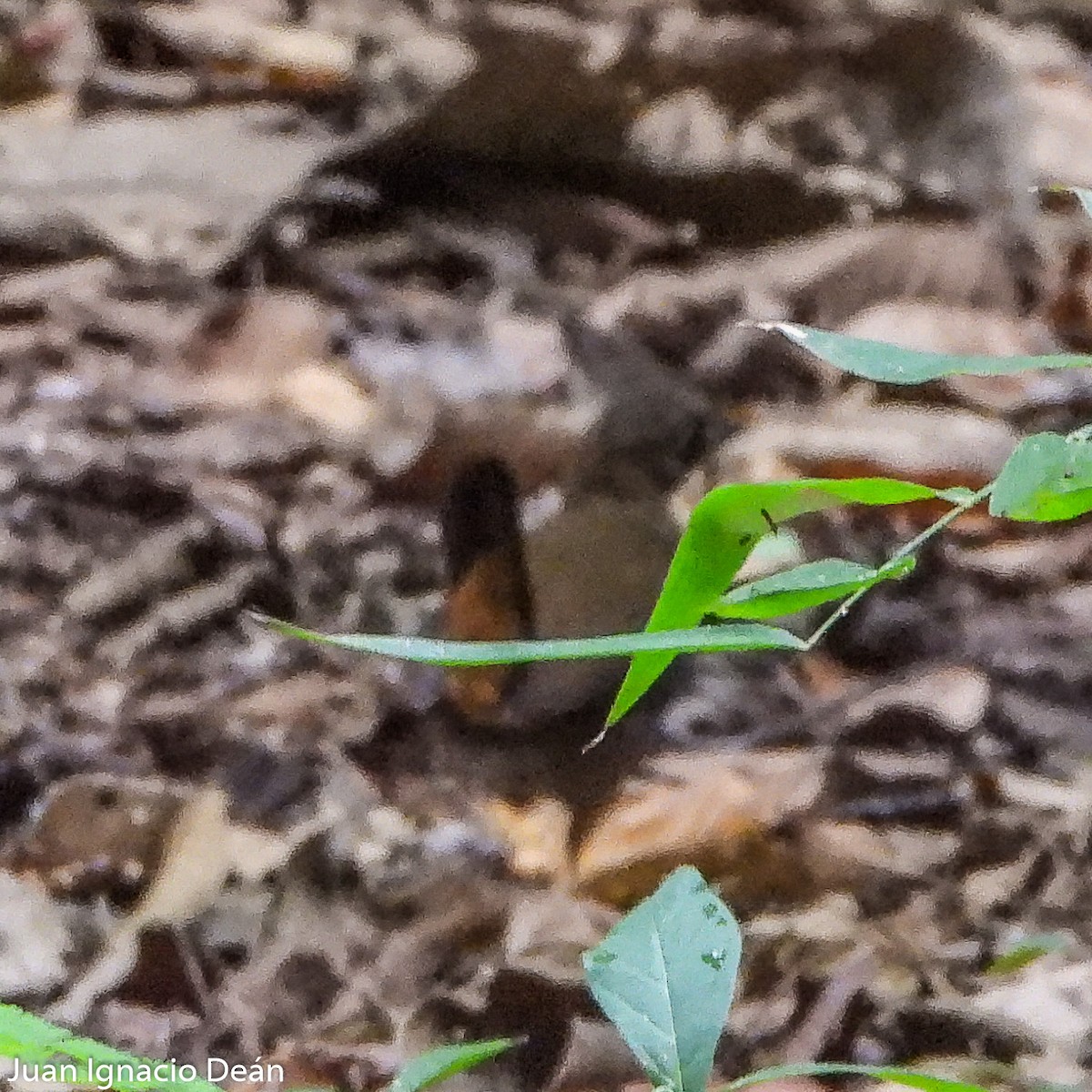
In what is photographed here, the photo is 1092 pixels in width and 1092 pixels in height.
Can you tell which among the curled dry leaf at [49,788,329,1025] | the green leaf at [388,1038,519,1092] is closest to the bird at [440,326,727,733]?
the curled dry leaf at [49,788,329,1025]

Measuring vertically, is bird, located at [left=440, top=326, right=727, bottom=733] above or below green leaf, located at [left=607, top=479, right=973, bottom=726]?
below

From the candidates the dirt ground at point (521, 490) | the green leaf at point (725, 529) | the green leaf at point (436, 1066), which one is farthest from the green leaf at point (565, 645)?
the dirt ground at point (521, 490)

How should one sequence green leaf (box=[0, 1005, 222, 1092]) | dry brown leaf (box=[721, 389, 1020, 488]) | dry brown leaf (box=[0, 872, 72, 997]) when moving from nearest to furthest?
1. green leaf (box=[0, 1005, 222, 1092])
2. dry brown leaf (box=[0, 872, 72, 997])
3. dry brown leaf (box=[721, 389, 1020, 488])

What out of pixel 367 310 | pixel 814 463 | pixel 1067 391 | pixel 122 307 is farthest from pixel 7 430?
pixel 1067 391

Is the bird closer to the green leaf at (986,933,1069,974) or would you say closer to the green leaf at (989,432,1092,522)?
the green leaf at (986,933,1069,974)

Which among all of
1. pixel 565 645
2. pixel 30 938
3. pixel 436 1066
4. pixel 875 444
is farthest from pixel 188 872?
pixel 875 444

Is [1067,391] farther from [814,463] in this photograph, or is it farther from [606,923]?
[606,923]

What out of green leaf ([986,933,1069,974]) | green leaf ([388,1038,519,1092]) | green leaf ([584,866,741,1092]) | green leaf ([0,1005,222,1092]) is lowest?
green leaf ([986,933,1069,974])
